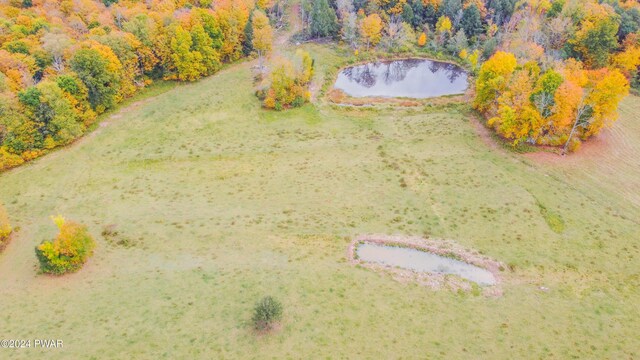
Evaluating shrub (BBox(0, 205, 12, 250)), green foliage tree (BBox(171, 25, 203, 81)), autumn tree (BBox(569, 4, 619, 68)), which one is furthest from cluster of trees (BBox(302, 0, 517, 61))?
shrub (BBox(0, 205, 12, 250))

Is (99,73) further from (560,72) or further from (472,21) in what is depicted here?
(472,21)

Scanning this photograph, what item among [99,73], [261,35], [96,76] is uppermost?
[261,35]

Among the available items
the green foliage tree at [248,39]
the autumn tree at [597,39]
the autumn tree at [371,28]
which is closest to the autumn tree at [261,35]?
the green foliage tree at [248,39]

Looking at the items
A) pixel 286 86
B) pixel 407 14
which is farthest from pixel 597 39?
pixel 286 86

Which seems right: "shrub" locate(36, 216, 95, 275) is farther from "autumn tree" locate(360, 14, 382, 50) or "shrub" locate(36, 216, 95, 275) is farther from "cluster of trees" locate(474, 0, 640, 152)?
"autumn tree" locate(360, 14, 382, 50)

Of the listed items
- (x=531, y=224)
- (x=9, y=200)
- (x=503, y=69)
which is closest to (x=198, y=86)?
(x=9, y=200)

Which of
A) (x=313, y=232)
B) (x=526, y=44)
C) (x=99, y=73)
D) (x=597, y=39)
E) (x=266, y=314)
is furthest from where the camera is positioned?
(x=526, y=44)
